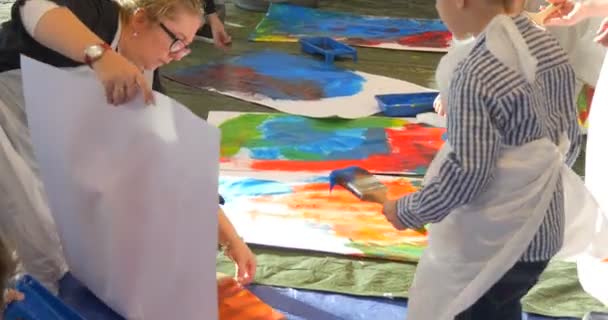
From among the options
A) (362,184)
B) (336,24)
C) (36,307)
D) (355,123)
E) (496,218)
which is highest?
(496,218)

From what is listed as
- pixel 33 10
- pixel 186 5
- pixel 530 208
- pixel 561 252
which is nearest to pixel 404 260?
pixel 561 252

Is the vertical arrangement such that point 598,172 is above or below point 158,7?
below

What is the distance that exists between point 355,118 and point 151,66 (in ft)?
3.51

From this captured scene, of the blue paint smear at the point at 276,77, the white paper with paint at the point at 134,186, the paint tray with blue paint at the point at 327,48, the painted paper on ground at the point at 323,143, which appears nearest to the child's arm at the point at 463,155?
the white paper with paint at the point at 134,186

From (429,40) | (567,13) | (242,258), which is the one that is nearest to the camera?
(242,258)

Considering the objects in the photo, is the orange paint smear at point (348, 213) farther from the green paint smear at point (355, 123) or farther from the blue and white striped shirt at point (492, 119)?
the blue and white striped shirt at point (492, 119)

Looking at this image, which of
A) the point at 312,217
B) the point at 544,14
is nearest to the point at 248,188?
the point at 312,217

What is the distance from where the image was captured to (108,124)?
1.15m

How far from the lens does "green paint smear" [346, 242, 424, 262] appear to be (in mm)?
1607

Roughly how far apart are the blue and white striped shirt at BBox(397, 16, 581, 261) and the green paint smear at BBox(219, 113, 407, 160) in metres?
0.97

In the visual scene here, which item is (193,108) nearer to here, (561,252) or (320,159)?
(320,159)

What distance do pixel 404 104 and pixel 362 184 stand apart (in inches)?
41.6

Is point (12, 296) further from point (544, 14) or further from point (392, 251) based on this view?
point (544, 14)

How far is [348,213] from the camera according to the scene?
176cm
